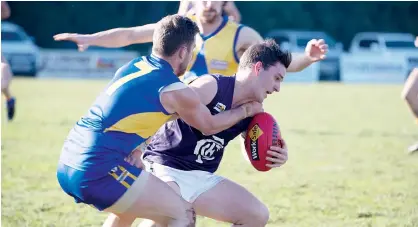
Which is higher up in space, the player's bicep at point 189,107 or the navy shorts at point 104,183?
the player's bicep at point 189,107

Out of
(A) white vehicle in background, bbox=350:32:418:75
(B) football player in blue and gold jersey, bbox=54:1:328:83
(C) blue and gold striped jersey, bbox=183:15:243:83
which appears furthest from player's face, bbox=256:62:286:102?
(A) white vehicle in background, bbox=350:32:418:75

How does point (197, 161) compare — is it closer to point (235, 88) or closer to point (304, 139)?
point (235, 88)

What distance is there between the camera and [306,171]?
7.98 metres

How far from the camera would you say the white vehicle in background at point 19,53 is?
26.0 meters

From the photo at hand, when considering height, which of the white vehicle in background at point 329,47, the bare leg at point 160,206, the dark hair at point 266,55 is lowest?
the white vehicle in background at point 329,47

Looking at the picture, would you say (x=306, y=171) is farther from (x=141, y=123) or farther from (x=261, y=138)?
(x=141, y=123)

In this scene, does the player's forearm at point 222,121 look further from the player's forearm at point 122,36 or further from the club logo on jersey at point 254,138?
the player's forearm at point 122,36

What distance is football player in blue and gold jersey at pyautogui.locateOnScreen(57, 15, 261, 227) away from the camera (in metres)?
3.66

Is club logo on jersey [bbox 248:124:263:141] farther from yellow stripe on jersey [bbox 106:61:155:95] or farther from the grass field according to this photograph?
the grass field

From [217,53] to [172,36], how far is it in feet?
9.89

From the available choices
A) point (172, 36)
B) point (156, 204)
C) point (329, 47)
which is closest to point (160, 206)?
point (156, 204)

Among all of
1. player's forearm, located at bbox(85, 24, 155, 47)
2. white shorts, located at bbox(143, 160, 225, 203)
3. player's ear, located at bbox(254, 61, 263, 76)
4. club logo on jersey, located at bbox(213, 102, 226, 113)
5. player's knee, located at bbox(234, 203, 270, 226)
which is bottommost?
player's knee, located at bbox(234, 203, 270, 226)

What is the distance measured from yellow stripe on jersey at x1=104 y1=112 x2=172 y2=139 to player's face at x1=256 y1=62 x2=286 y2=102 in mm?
687

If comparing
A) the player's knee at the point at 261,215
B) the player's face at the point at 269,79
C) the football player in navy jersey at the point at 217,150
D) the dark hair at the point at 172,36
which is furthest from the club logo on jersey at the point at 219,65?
the dark hair at the point at 172,36
